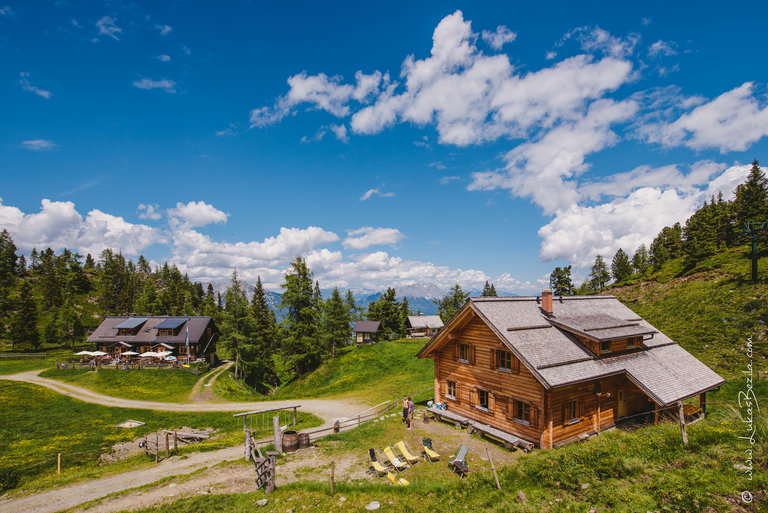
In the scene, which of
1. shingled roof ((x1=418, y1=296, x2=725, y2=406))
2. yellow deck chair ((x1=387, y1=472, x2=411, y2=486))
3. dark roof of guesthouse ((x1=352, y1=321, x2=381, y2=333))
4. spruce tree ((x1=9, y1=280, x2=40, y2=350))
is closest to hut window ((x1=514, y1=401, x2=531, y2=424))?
shingled roof ((x1=418, y1=296, x2=725, y2=406))

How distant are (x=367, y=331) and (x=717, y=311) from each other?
70.3 meters

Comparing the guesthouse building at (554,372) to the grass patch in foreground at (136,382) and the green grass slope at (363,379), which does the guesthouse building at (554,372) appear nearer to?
the green grass slope at (363,379)

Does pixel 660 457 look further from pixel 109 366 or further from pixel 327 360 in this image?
pixel 109 366

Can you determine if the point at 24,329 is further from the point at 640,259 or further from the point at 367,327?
the point at 640,259

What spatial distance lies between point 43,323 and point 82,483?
114175 mm

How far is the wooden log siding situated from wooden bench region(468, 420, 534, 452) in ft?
1.31

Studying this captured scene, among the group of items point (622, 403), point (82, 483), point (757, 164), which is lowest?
point (82, 483)

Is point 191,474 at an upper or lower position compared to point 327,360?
upper

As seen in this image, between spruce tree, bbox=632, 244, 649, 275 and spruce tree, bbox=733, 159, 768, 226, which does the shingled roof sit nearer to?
spruce tree, bbox=733, 159, 768, 226

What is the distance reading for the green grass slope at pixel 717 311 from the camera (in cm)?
2959

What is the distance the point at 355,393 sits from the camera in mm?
39656

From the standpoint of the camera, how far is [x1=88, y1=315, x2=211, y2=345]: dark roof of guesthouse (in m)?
59.5

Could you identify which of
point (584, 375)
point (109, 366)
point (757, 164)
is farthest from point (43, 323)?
point (757, 164)

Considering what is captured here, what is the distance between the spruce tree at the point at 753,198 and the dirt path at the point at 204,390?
102 m
